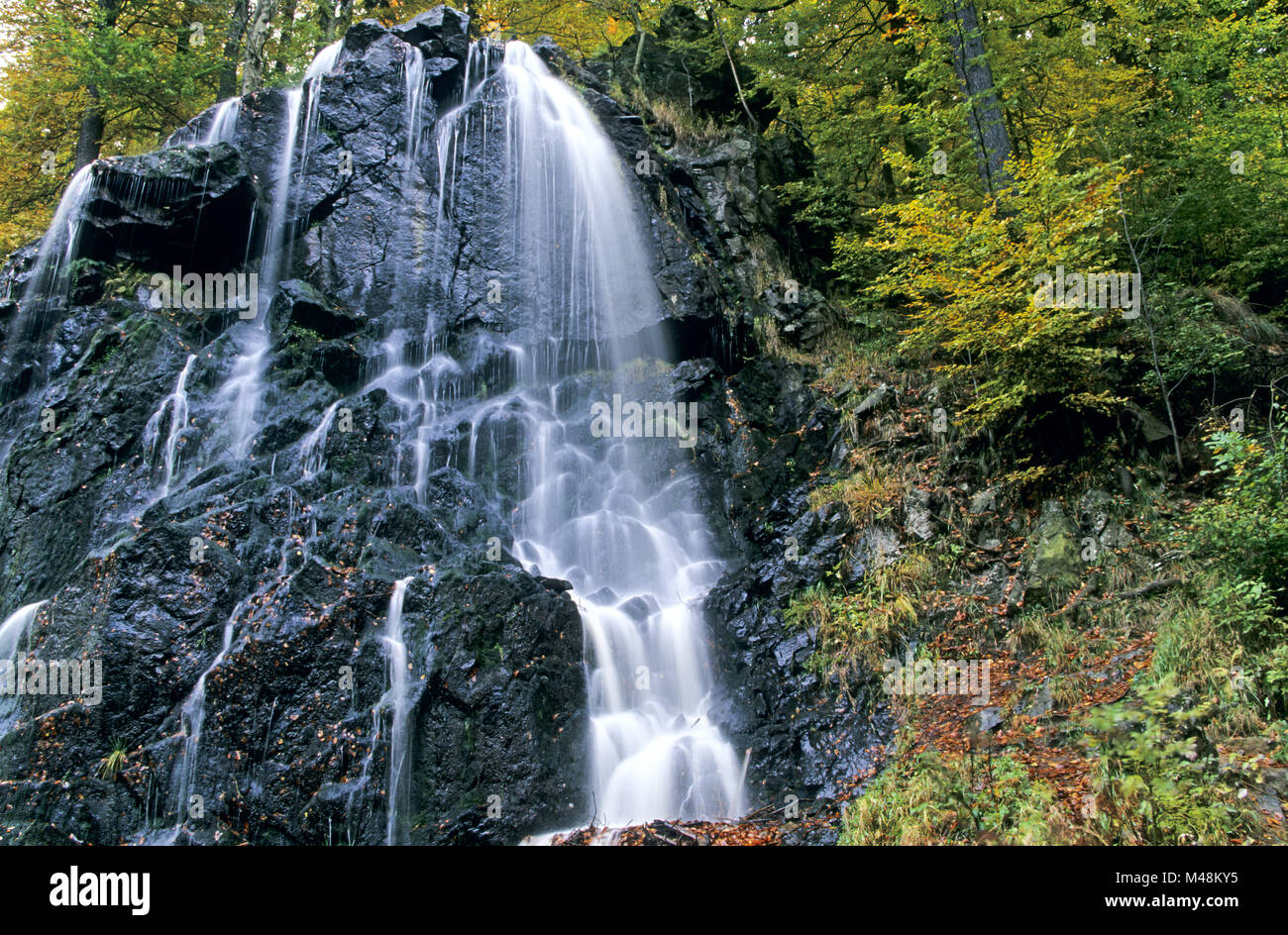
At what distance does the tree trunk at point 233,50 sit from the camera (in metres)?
15.9

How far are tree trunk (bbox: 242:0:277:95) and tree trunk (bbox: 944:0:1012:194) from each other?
13130 millimetres

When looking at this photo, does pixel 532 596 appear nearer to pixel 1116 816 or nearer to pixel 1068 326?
pixel 1116 816

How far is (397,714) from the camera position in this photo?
6926 millimetres

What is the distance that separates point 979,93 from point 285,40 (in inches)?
683

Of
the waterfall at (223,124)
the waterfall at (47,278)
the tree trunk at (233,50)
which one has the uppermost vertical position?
the tree trunk at (233,50)

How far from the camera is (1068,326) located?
7.62 meters

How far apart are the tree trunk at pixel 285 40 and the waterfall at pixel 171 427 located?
1190 cm

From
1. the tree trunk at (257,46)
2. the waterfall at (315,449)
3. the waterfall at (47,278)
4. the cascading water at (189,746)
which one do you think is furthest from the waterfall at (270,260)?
the cascading water at (189,746)

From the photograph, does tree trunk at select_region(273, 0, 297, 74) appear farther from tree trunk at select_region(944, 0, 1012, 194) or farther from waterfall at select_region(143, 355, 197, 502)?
tree trunk at select_region(944, 0, 1012, 194)

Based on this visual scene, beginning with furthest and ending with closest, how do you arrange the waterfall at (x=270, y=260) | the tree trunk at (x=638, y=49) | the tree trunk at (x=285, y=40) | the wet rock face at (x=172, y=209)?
the tree trunk at (x=285, y=40), the tree trunk at (x=638, y=49), the wet rock face at (x=172, y=209), the waterfall at (x=270, y=260)

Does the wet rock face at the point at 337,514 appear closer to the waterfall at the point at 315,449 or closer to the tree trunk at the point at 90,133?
the waterfall at the point at 315,449
